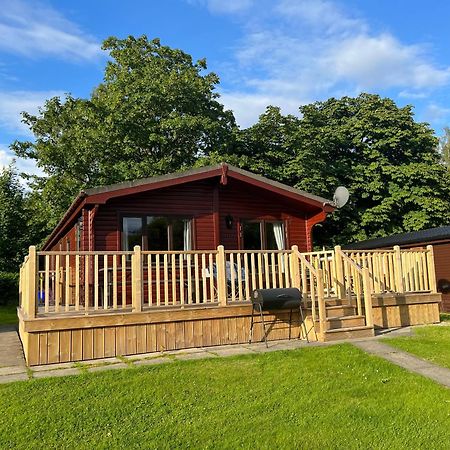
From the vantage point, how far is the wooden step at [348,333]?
6964mm

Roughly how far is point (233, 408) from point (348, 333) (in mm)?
3444

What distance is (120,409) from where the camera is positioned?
4.19 m

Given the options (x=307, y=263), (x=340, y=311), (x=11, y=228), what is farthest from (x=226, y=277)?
(x=11, y=228)

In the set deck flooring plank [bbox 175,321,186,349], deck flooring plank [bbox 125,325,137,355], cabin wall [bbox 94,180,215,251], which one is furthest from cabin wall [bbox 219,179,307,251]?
deck flooring plank [bbox 125,325,137,355]

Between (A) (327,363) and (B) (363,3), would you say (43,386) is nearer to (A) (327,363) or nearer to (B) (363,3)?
(A) (327,363)

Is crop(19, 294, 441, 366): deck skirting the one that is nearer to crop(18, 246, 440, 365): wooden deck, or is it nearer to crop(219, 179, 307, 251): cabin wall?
crop(18, 246, 440, 365): wooden deck

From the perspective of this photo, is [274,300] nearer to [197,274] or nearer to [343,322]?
[197,274]

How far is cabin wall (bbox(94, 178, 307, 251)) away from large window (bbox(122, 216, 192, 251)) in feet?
0.54

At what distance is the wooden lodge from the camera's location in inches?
251

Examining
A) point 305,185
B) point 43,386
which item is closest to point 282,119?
point 305,185

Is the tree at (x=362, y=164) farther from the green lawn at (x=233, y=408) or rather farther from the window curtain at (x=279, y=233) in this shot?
the green lawn at (x=233, y=408)

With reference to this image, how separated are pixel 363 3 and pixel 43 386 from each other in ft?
38.1

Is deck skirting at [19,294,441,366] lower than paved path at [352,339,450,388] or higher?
higher

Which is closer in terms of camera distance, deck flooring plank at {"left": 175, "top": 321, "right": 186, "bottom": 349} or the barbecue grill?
deck flooring plank at {"left": 175, "top": 321, "right": 186, "bottom": 349}
